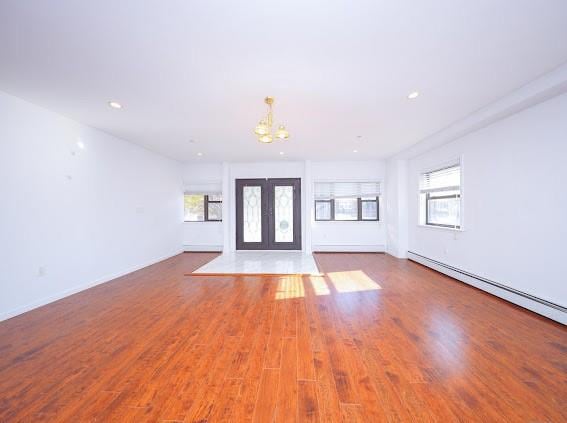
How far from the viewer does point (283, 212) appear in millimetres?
7293

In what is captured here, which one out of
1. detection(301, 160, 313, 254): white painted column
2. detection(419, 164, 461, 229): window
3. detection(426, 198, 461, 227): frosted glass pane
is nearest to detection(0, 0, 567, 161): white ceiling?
detection(419, 164, 461, 229): window

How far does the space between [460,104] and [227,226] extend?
592cm

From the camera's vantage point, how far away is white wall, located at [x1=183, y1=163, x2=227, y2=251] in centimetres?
723

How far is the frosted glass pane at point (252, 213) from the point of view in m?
7.30

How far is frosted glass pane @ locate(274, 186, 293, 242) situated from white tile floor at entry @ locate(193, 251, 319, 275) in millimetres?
563

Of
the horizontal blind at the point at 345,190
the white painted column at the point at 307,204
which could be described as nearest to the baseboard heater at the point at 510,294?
the horizontal blind at the point at 345,190

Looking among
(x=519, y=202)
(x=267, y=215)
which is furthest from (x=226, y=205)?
(x=519, y=202)

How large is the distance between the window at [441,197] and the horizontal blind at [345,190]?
5.30 ft

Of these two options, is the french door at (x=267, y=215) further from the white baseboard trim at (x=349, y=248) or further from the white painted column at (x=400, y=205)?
the white painted column at (x=400, y=205)

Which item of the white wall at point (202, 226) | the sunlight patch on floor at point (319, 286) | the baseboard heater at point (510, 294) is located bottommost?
the sunlight patch on floor at point (319, 286)

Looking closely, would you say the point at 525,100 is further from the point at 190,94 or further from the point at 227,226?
the point at 227,226

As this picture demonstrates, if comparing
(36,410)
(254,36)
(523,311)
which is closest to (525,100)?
(523,311)

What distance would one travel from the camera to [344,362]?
1985 millimetres

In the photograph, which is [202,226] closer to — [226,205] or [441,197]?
[226,205]
